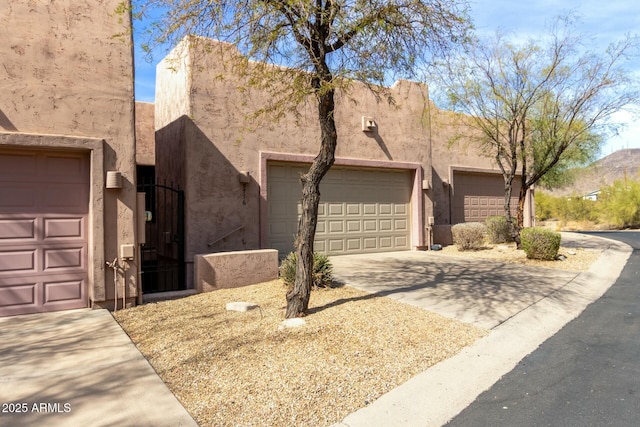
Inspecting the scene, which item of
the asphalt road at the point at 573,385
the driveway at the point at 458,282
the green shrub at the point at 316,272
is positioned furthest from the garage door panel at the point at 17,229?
the asphalt road at the point at 573,385

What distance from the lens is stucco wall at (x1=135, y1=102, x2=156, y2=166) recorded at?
12.6 meters

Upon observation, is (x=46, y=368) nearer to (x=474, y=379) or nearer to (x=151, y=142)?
(x=474, y=379)

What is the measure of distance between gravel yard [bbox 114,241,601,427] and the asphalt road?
2.68 ft

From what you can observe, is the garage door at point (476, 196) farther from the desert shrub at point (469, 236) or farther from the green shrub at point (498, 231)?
the desert shrub at point (469, 236)

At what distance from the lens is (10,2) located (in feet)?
21.2

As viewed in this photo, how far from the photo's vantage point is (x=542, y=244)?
36.9 ft

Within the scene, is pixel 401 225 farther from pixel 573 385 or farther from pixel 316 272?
pixel 573 385

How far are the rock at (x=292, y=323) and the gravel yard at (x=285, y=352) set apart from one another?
94 millimetres

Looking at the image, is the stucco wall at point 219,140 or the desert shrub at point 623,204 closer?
the stucco wall at point 219,140

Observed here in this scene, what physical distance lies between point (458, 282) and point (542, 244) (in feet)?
13.3

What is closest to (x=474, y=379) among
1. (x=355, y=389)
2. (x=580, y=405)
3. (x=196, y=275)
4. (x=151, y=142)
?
(x=580, y=405)

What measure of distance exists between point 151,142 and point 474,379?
458 inches

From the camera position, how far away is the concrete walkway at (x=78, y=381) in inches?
138

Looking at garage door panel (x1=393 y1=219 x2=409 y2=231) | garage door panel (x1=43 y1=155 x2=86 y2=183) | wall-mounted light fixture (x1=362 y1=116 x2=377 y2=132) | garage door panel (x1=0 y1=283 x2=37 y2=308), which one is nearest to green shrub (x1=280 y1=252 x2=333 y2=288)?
garage door panel (x1=43 y1=155 x2=86 y2=183)
